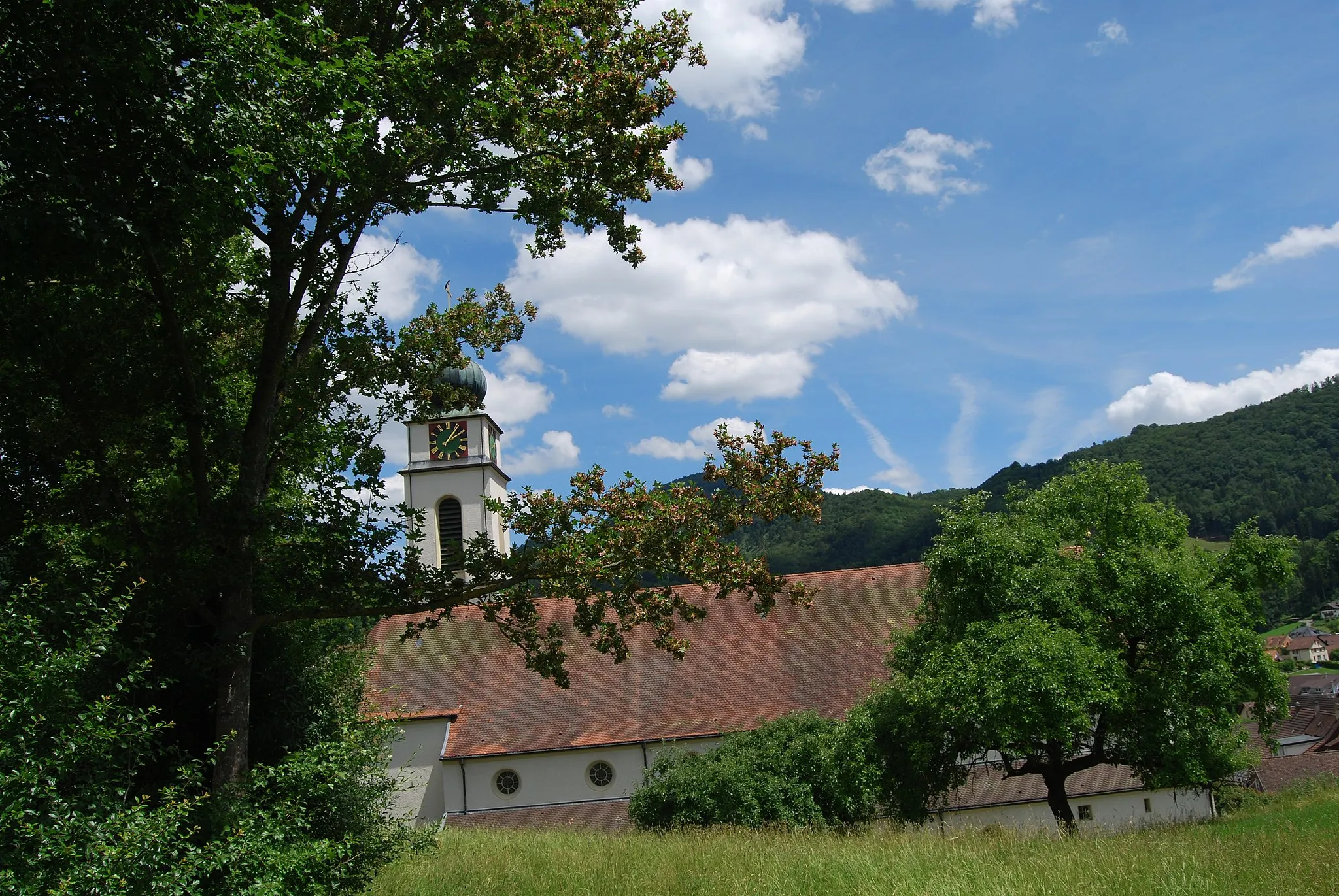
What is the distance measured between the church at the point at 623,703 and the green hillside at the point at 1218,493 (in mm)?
80879

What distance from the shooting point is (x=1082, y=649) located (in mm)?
15602

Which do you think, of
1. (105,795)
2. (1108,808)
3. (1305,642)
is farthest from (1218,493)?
(105,795)

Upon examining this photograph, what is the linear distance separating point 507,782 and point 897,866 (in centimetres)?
2162

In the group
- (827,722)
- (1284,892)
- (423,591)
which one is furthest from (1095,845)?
(827,722)

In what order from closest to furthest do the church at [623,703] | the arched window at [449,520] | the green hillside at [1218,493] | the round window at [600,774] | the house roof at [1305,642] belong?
the church at [623,703]
the round window at [600,774]
the arched window at [449,520]
the house roof at [1305,642]
the green hillside at [1218,493]

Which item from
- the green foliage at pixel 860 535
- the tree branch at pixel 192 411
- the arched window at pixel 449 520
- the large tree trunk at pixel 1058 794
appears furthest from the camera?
the green foliage at pixel 860 535

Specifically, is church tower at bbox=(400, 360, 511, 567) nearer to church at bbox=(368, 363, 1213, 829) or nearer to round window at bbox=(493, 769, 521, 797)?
church at bbox=(368, 363, 1213, 829)

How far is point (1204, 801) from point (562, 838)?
57.2 feet

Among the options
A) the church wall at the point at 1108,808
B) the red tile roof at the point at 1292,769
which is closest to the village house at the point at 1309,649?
the red tile roof at the point at 1292,769

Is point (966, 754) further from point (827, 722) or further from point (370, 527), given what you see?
point (370, 527)

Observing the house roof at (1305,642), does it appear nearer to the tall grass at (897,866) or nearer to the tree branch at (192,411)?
the tall grass at (897,866)

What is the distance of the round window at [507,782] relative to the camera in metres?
28.0

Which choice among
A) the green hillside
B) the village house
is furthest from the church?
the village house

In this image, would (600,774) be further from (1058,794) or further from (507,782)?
(1058,794)
